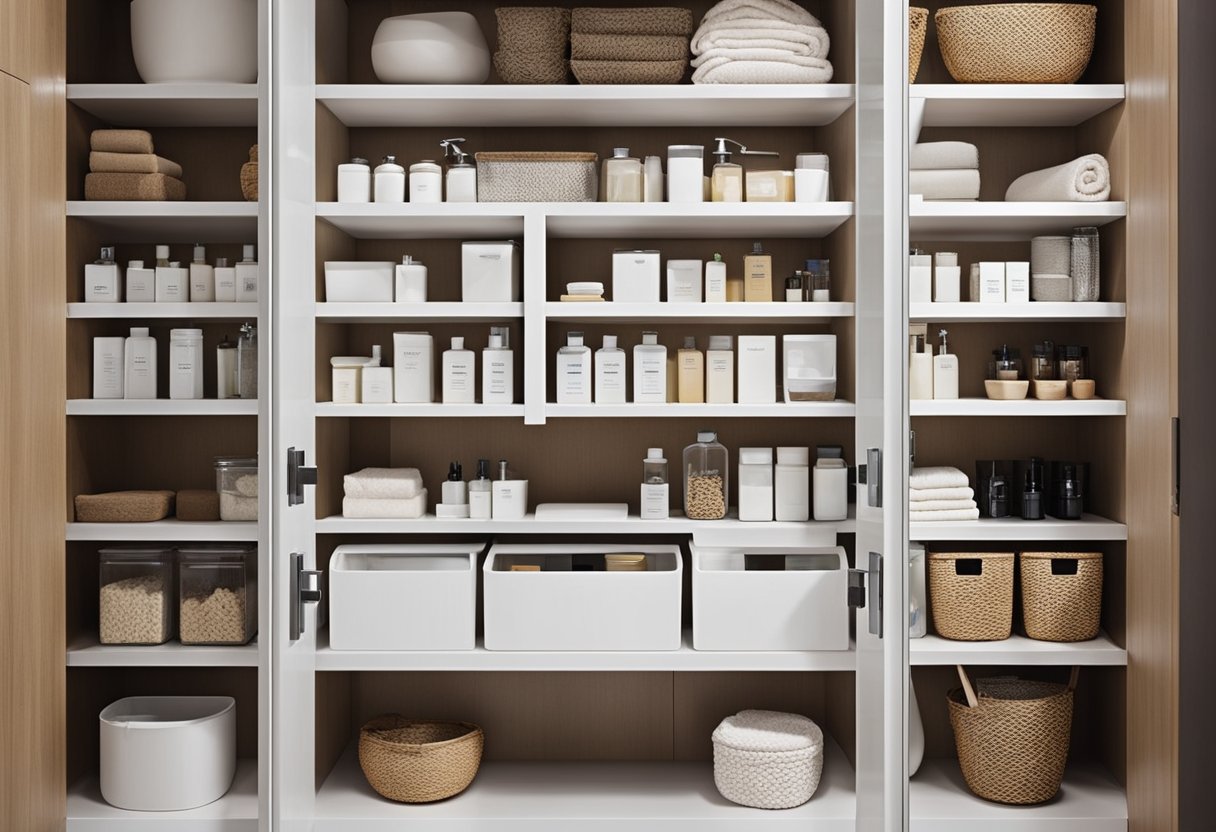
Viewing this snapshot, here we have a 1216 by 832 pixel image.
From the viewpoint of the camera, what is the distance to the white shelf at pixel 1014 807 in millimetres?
1665

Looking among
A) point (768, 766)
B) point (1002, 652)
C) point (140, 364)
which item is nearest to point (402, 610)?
point (140, 364)

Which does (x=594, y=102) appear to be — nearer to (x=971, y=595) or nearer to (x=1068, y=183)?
(x=1068, y=183)

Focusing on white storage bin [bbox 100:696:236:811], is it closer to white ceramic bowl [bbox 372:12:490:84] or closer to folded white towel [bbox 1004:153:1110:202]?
white ceramic bowl [bbox 372:12:490:84]

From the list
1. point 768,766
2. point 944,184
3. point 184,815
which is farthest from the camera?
point 768,766

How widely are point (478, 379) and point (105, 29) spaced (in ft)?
3.50

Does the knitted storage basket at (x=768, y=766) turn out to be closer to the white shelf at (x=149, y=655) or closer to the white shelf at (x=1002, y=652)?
the white shelf at (x=1002, y=652)

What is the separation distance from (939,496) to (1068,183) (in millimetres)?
603

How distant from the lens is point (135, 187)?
6.53ft

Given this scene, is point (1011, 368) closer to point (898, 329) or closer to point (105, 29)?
point (898, 329)

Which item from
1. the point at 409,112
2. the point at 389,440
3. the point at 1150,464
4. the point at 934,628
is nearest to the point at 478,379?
the point at 389,440

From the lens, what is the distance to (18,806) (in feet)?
5.93

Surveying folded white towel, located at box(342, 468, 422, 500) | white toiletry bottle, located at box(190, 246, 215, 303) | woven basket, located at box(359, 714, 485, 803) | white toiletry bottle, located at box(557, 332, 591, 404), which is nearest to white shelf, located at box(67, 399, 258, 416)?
white toiletry bottle, located at box(190, 246, 215, 303)

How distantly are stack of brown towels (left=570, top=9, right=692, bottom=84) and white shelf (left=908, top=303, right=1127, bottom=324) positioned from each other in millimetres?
813

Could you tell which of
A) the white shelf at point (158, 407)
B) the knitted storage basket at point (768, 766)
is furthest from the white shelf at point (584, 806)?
the white shelf at point (158, 407)
